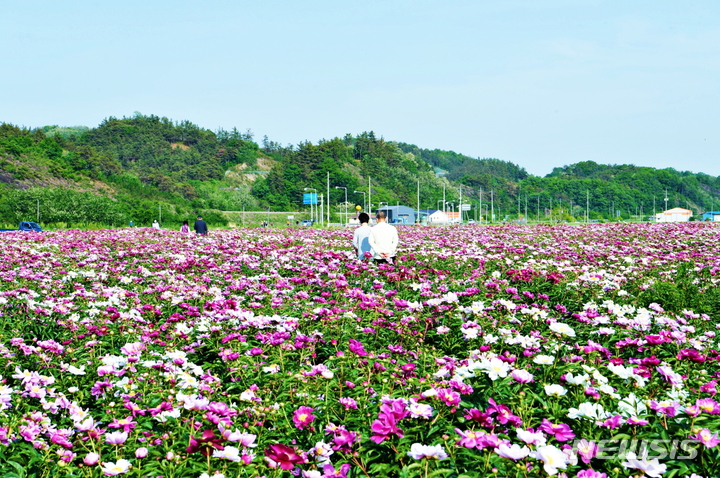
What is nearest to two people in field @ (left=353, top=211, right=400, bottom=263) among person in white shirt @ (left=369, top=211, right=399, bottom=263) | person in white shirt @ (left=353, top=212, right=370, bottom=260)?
person in white shirt @ (left=369, top=211, right=399, bottom=263)

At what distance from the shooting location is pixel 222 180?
406 ft

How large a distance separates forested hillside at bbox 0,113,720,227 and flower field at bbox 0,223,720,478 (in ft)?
142

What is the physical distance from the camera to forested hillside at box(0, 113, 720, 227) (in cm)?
5706

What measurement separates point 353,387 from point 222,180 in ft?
412

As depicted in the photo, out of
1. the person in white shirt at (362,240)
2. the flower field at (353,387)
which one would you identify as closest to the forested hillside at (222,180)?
the person in white shirt at (362,240)

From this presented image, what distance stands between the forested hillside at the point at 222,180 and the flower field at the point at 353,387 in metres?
43.3

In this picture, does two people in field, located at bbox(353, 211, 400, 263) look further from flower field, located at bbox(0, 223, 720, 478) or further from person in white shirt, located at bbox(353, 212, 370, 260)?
flower field, located at bbox(0, 223, 720, 478)

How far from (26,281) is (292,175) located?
11134 cm

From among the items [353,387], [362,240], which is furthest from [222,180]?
[353,387]

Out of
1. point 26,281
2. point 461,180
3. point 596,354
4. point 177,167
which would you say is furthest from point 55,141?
point 461,180

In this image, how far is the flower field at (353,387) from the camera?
2.21m

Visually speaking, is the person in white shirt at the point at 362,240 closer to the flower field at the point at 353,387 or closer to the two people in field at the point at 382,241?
the two people in field at the point at 382,241

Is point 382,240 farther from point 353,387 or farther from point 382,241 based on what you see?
point 353,387

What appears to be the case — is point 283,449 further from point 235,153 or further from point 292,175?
point 235,153
